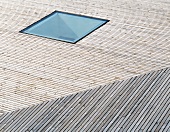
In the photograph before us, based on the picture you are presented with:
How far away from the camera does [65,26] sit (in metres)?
15.0

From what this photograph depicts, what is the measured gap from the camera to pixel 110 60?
13.0 metres

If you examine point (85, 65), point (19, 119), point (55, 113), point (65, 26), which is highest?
point (65, 26)

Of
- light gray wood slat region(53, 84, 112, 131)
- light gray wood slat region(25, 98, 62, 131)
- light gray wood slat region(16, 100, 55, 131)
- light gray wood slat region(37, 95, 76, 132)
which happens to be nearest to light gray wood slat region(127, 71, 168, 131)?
light gray wood slat region(53, 84, 112, 131)

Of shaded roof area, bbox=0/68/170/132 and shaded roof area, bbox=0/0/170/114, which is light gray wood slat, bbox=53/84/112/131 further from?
shaded roof area, bbox=0/0/170/114

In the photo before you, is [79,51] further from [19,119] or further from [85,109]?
[19,119]

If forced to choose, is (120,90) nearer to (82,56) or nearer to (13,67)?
(82,56)

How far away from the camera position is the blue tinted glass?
14492 millimetres

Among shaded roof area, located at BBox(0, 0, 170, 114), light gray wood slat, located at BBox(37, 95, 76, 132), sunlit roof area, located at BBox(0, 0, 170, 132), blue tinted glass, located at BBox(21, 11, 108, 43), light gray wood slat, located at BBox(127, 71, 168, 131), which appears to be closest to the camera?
light gray wood slat, located at BBox(127, 71, 168, 131)

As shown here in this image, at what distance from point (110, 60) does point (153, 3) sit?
16.8ft

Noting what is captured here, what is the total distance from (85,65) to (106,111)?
2.45m

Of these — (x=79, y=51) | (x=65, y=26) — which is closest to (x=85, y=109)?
(x=79, y=51)

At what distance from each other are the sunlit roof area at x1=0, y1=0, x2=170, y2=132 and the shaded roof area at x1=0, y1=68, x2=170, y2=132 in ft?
0.07

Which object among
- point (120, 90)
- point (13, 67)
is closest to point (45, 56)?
point (13, 67)

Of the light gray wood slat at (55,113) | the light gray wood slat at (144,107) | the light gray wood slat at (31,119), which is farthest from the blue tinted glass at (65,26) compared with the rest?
the light gray wood slat at (31,119)
